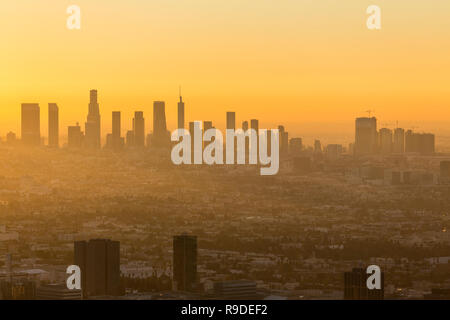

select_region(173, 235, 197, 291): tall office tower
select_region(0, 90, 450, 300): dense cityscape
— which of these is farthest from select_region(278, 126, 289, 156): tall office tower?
select_region(173, 235, 197, 291): tall office tower

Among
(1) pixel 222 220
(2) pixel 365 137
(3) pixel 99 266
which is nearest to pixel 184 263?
(3) pixel 99 266

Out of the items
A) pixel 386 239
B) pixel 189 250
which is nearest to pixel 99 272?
Answer: pixel 189 250

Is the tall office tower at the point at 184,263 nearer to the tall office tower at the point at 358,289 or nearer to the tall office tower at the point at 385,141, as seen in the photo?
the tall office tower at the point at 358,289

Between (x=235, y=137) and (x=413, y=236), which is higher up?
(x=235, y=137)

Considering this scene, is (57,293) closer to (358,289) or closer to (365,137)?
(358,289)
